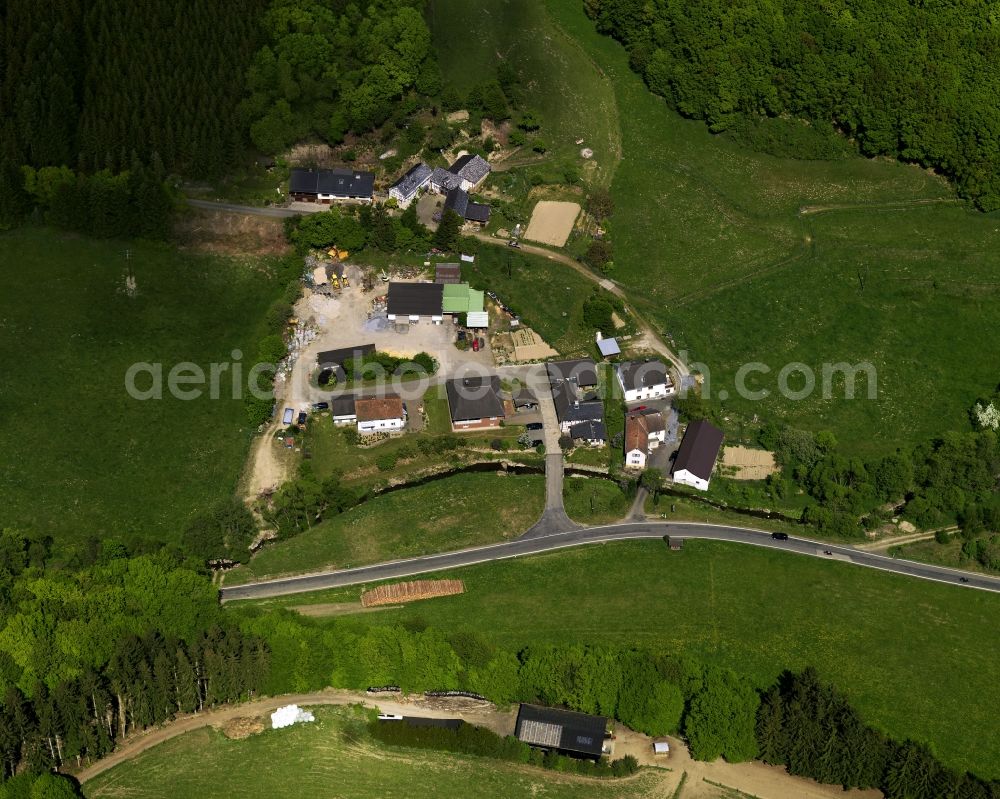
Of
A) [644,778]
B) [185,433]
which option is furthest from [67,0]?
[644,778]

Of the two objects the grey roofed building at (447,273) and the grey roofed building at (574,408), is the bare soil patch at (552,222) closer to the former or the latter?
the grey roofed building at (447,273)

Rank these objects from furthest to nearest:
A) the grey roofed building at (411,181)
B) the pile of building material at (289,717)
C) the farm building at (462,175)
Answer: the farm building at (462,175)
the grey roofed building at (411,181)
the pile of building material at (289,717)

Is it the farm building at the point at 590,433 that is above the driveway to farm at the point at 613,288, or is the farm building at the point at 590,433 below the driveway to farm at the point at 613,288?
below

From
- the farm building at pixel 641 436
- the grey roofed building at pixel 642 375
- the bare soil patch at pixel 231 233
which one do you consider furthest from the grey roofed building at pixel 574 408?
the bare soil patch at pixel 231 233

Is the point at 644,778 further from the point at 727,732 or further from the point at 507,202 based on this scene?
the point at 507,202

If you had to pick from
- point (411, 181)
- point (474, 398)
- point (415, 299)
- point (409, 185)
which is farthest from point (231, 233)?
point (474, 398)

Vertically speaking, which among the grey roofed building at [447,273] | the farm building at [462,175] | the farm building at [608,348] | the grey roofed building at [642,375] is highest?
the farm building at [462,175]
